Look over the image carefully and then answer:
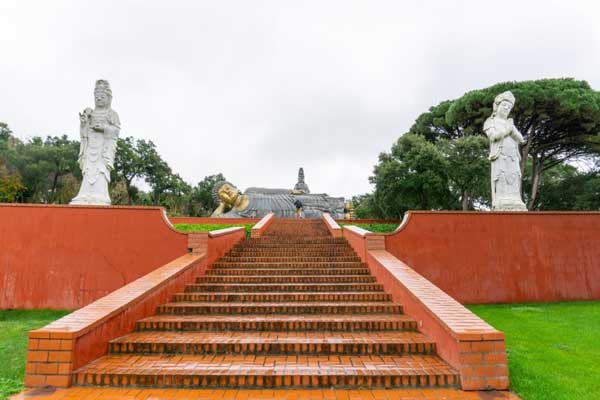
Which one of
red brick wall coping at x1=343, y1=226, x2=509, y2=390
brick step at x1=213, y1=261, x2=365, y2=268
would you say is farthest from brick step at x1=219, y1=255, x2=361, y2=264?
red brick wall coping at x1=343, y1=226, x2=509, y2=390

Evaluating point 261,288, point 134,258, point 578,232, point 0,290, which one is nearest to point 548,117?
point 578,232

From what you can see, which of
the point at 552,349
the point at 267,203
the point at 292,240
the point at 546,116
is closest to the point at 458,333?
the point at 552,349

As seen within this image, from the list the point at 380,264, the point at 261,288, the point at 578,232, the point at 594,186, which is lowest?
the point at 261,288

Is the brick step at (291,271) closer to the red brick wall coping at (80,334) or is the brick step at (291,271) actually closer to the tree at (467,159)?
the red brick wall coping at (80,334)

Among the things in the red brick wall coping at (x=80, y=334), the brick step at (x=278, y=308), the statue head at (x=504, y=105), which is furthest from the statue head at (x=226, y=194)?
the red brick wall coping at (x=80, y=334)


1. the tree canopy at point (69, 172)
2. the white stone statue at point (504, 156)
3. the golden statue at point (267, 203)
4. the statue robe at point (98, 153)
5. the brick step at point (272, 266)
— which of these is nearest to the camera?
the brick step at point (272, 266)

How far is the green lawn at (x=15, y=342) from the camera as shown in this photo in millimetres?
3006

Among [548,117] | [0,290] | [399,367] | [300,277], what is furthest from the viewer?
[548,117]

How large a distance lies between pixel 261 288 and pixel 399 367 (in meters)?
2.71

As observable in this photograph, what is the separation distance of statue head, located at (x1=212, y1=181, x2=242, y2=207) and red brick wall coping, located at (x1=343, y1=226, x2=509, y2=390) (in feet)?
41.7

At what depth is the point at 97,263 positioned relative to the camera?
24.1 feet

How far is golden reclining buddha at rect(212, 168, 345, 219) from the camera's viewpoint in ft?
54.7

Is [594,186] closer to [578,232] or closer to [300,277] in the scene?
[578,232]

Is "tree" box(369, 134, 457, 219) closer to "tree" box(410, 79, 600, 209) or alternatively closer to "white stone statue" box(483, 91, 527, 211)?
"white stone statue" box(483, 91, 527, 211)
